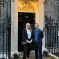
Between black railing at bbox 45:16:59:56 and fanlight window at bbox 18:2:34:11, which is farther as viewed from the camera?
fanlight window at bbox 18:2:34:11

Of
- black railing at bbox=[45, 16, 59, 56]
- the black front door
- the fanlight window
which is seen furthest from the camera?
the fanlight window

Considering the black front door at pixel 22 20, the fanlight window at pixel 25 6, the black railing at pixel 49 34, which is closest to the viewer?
the black railing at pixel 49 34

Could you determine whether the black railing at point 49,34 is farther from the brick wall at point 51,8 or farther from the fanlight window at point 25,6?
the fanlight window at point 25,6

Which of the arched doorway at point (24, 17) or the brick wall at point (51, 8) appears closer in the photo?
the brick wall at point (51, 8)

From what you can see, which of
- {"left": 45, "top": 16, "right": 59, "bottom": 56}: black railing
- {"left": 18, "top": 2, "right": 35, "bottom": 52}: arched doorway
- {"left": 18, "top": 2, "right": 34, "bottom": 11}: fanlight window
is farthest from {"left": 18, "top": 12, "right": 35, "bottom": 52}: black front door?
{"left": 45, "top": 16, "right": 59, "bottom": 56}: black railing

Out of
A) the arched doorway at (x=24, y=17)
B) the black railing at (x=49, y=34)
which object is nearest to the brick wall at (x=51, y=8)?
the black railing at (x=49, y=34)

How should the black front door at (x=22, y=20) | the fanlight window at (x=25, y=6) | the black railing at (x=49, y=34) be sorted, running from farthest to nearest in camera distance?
the fanlight window at (x=25, y=6) < the black front door at (x=22, y=20) < the black railing at (x=49, y=34)

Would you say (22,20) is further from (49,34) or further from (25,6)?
(49,34)

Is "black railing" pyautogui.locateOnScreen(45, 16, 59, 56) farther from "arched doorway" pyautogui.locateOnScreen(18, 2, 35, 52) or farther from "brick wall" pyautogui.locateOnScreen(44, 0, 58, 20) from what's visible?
"arched doorway" pyautogui.locateOnScreen(18, 2, 35, 52)

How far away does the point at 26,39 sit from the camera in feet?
13.3

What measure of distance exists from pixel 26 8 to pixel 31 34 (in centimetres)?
259

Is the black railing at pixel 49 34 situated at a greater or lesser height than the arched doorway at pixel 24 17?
lesser

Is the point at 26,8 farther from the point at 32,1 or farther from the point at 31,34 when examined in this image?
the point at 31,34

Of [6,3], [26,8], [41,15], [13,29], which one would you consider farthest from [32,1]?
[13,29]
